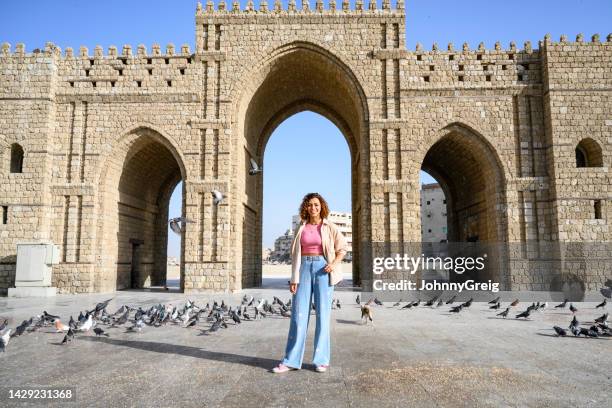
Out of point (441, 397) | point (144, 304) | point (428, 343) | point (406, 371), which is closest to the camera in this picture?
point (441, 397)

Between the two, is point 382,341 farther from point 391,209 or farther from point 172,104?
point 172,104

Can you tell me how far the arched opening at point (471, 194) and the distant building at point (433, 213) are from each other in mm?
32078

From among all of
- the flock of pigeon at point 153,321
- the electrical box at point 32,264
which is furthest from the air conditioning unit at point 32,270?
the flock of pigeon at point 153,321

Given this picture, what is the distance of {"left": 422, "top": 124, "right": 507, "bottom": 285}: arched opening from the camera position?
15867 millimetres

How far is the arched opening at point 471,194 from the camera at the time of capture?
1587cm

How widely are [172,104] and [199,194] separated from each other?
13.2 ft

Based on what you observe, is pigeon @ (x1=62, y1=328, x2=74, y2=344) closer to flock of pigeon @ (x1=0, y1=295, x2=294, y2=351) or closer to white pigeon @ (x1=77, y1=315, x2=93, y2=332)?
flock of pigeon @ (x1=0, y1=295, x2=294, y2=351)

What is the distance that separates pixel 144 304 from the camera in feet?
38.6

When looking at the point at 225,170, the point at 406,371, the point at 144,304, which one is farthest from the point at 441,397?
the point at 225,170

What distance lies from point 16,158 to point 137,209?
17.5 feet

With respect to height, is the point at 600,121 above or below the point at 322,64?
below

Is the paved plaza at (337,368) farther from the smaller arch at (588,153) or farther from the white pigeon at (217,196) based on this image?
the smaller arch at (588,153)

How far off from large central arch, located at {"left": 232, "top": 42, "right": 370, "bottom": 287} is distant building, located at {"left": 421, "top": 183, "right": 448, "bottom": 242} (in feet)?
112

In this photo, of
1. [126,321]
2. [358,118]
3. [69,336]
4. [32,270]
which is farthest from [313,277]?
[32,270]
